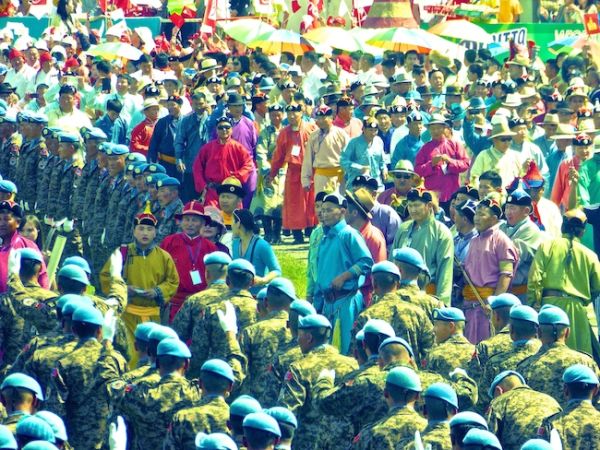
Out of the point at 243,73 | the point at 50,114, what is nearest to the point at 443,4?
the point at 243,73

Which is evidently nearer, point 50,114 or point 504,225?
point 504,225

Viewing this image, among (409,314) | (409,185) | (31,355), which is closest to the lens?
(31,355)

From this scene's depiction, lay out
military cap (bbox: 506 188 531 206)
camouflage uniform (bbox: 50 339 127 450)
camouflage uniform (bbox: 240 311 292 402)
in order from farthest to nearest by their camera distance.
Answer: military cap (bbox: 506 188 531 206) < camouflage uniform (bbox: 240 311 292 402) < camouflage uniform (bbox: 50 339 127 450)

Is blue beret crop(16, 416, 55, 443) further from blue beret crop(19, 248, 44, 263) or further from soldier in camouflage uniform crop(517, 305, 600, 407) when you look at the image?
soldier in camouflage uniform crop(517, 305, 600, 407)

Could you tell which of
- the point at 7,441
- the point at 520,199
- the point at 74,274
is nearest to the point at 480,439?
the point at 7,441

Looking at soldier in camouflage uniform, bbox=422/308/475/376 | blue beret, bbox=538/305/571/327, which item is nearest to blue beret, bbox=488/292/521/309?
soldier in camouflage uniform, bbox=422/308/475/376

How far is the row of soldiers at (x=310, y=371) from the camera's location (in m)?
11.9

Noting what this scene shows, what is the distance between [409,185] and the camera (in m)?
18.2

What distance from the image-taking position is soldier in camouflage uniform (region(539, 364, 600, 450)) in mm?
11914

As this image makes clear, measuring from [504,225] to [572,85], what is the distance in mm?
9885

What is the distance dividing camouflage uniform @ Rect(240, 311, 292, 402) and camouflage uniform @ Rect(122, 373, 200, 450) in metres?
1.36

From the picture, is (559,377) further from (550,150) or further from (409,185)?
(550,150)

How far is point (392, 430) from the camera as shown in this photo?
11.6 meters

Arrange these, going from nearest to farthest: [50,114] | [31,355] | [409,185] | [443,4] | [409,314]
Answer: [31,355]
[409,314]
[409,185]
[50,114]
[443,4]
